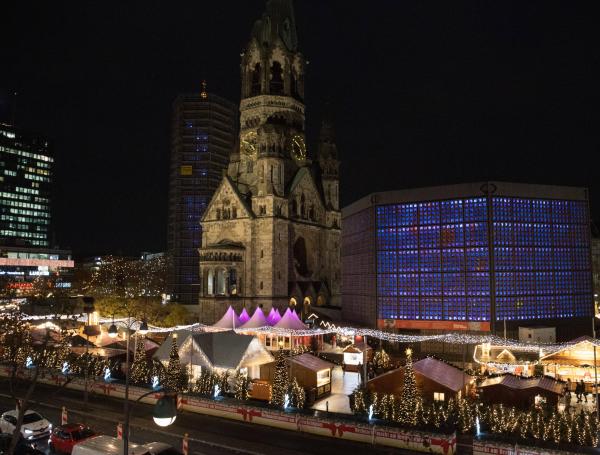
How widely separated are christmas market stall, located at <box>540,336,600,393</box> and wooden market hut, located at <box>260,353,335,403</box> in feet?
50.2

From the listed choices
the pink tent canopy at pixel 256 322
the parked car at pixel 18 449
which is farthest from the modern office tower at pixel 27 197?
the parked car at pixel 18 449

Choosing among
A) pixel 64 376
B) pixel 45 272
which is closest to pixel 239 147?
pixel 64 376

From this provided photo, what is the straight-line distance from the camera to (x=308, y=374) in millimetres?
31953

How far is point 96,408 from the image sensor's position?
95.3ft

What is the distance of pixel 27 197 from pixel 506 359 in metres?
159

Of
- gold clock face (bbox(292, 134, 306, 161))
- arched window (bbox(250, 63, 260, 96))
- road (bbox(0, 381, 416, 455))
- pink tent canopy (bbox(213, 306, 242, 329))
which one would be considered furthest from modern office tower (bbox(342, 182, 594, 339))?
road (bbox(0, 381, 416, 455))

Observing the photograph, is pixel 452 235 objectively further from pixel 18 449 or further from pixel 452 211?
pixel 18 449

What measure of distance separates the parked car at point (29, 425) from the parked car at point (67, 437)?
72.7 inches

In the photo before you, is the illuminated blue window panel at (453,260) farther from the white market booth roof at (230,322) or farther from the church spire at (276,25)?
the church spire at (276,25)

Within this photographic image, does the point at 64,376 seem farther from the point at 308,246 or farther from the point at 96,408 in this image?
the point at 308,246

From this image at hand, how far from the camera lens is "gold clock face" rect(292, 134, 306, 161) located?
71.1 meters

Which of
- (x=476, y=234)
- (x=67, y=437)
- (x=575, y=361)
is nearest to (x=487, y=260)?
(x=476, y=234)

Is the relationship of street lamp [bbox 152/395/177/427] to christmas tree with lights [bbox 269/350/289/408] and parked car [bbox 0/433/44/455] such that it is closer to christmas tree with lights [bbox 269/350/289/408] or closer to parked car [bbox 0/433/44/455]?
parked car [bbox 0/433/44/455]

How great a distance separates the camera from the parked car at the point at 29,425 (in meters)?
23.5
